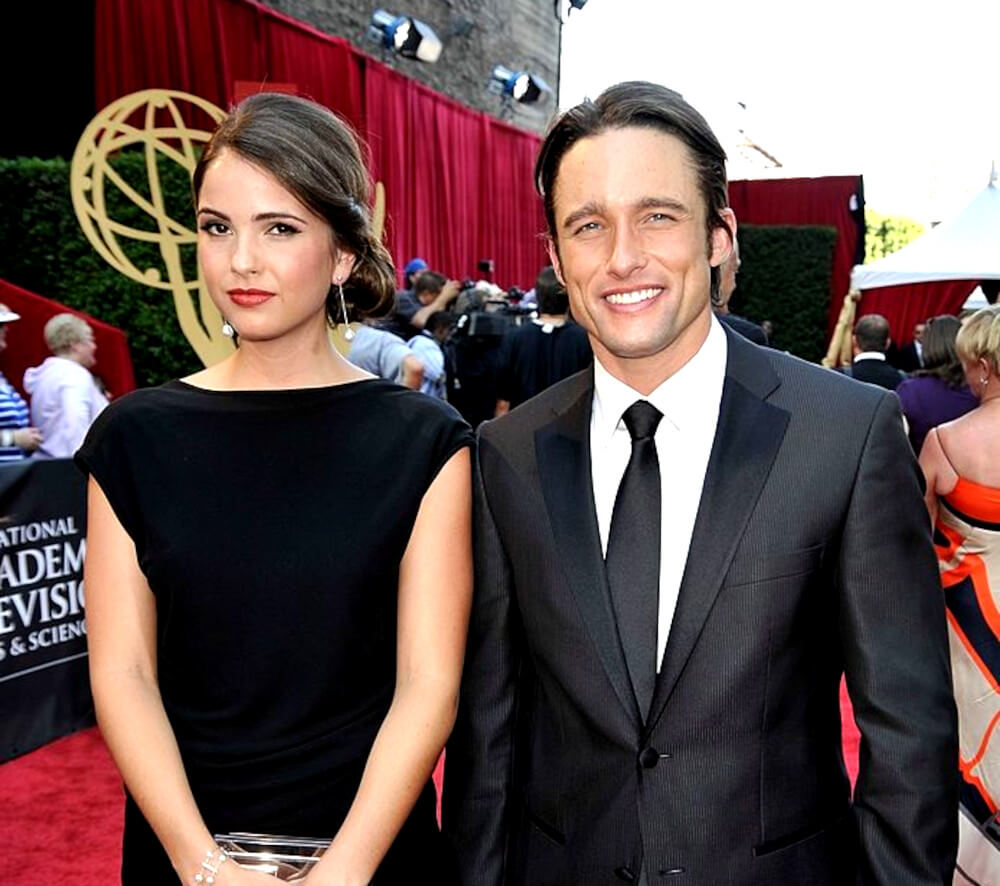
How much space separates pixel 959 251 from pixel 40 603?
25.5 feet

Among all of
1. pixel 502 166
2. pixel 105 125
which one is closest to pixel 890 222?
pixel 502 166

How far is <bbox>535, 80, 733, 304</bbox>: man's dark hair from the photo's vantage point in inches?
60.4

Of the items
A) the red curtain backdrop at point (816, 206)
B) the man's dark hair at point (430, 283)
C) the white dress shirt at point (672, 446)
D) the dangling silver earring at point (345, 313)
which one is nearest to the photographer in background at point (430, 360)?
the man's dark hair at point (430, 283)

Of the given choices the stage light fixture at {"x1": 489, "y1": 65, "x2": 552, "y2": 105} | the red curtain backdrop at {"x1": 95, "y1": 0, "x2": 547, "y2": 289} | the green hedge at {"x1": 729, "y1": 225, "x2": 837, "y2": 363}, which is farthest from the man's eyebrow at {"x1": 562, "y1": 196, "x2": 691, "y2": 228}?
the green hedge at {"x1": 729, "y1": 225, "x2": 837, "y2": 363}

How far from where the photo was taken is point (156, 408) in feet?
5.39

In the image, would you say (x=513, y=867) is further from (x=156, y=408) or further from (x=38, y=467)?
(x=38, y=467)

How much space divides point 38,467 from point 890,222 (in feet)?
83.5

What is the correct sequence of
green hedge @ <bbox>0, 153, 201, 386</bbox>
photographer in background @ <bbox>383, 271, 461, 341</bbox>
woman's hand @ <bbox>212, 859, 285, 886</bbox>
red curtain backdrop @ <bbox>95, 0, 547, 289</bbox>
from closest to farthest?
woman's hand @ <bbox>212, 859, 285, 886</bbox>, green hedge @ <bbox>0, 153, 201, 386</bbox>, photographer in background @ <bbox>383, 271, 461, 341</bbox>, red curtain backdrop @ <bbox>95, 0, 547, 289</bbox>

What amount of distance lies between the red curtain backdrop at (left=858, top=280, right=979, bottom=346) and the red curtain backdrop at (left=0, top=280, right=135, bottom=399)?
1418 cm

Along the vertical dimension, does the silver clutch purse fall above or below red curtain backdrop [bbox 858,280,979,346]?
below

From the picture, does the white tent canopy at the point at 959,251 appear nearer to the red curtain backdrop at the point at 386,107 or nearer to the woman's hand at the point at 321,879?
the red curtain backdrop at the point at 386,107

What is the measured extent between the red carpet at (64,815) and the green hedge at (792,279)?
15023 mm

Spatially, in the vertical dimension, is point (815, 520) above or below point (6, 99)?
below

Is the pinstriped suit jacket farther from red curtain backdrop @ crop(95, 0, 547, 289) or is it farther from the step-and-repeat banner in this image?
red curtain backdrop @ crop(95, 0, 547, 289)
